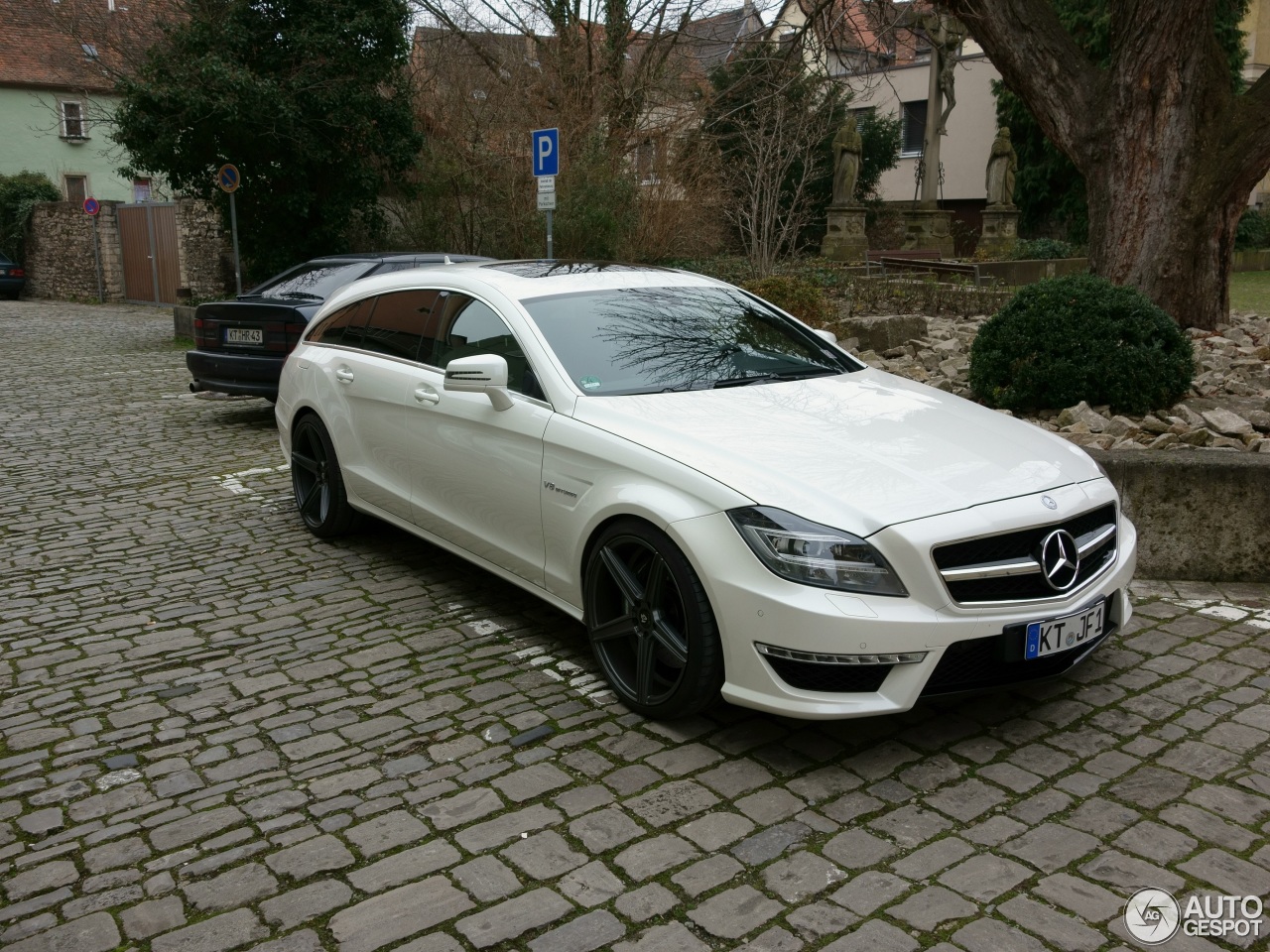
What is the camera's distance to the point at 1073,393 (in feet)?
24.6

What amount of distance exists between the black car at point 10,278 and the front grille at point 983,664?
34.6 meters

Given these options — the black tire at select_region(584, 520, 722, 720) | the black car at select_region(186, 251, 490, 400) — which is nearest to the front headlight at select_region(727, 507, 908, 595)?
the black tire at select_region(584, 520, 722, 720)

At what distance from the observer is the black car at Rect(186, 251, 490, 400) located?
32.6 ft

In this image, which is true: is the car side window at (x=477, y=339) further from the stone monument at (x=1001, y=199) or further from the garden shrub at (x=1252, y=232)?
the garden shrub at (x=1252, y=232)

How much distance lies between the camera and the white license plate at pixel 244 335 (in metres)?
10.1

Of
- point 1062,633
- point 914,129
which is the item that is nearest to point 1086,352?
point 1062,633

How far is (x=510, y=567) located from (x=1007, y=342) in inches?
166

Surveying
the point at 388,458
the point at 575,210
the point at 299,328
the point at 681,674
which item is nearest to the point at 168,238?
the point at 575,210

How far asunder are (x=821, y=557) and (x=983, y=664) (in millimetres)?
653

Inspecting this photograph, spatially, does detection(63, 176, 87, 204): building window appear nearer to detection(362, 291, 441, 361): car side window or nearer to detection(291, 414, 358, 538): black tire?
detection(291, 414, 358, 538): black tire

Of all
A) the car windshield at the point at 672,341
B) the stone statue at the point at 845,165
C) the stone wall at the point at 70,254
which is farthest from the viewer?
the stone statue at the point at 845,165

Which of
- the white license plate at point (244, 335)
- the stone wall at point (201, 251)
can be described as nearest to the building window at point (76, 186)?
the stone wall at point (201, 251)

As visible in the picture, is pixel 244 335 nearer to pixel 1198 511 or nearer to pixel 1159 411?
pixel 1159 411

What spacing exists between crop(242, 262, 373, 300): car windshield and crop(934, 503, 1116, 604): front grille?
291 inches
